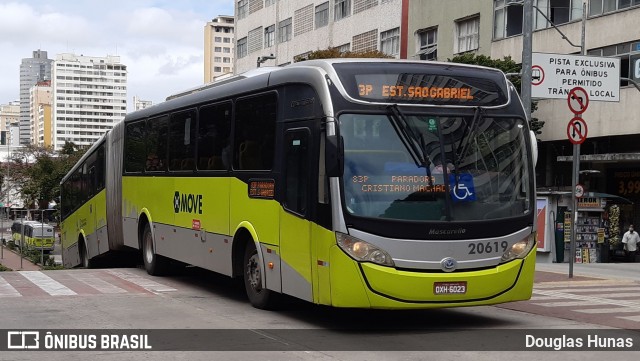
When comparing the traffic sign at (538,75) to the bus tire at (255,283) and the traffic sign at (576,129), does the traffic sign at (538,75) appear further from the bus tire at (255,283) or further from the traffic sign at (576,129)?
the bus tire at (255,283)

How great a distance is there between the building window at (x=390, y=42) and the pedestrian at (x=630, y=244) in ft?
61.4

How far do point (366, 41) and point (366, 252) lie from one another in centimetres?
4232

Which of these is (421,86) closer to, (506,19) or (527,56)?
(527,56)

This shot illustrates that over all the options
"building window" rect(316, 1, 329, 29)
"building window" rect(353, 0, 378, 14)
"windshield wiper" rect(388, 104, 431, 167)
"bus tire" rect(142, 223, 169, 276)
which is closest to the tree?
"building window" rect(353, 0, 378, 14)

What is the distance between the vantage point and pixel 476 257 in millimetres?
9766

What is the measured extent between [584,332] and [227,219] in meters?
5.35

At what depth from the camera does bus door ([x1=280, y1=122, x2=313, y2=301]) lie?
A: 33.1 ft

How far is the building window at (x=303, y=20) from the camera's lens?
57781 mm

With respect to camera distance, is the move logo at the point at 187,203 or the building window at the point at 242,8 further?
the building window at the point at 242,8

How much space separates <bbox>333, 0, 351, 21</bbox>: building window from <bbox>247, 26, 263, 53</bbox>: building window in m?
12.2

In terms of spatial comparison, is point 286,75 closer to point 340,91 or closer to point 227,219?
point 340,91

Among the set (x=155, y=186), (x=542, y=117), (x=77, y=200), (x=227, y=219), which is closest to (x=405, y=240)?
(x=227, y=219)

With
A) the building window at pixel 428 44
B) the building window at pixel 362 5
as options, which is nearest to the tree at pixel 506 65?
the building window at pixel 428 44

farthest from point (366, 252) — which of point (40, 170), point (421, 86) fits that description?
point (40, 170)
